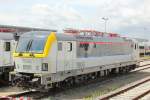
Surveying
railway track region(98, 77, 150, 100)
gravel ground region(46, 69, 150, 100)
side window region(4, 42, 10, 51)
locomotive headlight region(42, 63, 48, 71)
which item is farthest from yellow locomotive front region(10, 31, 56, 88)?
railway track region(98, 77, 150, 100)

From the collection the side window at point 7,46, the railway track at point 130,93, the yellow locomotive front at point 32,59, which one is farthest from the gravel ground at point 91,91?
the side window at point 7,46

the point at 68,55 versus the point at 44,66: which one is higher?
the point at 68,55

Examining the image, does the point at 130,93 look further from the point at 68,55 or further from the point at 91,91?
the point at 68,55

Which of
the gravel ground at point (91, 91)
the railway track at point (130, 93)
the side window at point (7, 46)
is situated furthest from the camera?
the side window at point (7, 46)

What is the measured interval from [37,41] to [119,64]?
10365 mm

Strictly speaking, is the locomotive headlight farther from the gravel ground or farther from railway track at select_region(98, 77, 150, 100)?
railway track at select_region(98, 77, 150, 100)

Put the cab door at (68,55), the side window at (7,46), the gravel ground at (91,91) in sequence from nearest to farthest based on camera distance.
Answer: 1. the gravel ground at (91,91)
2. the cab door at (68,55)
3. the side window at (7,46)

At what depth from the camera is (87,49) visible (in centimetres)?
2008

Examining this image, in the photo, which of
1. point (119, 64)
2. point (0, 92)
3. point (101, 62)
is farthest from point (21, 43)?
point (119, 64)

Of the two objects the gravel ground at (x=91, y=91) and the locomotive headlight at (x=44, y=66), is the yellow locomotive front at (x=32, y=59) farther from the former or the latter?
the gravel ground at (x=91, y=91)

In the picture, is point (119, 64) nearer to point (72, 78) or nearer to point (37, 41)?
point (72, 78)

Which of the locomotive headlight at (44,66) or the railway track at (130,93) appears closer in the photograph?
the railway track at (130,93)

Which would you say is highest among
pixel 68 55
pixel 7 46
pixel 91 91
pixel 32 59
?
pixel 7 46

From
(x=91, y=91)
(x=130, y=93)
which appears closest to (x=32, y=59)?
(x=91, y=91)
